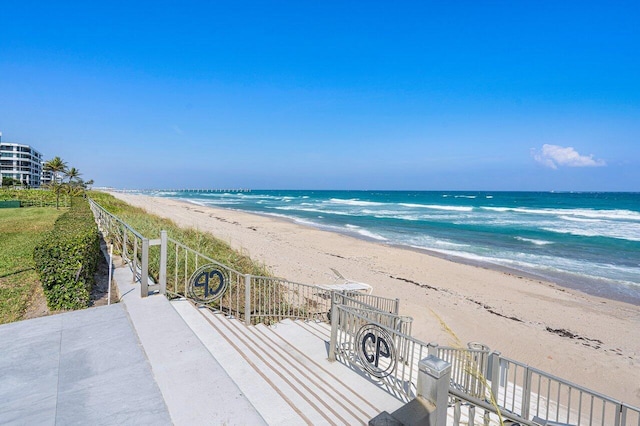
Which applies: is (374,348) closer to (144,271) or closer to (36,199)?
(144,271)

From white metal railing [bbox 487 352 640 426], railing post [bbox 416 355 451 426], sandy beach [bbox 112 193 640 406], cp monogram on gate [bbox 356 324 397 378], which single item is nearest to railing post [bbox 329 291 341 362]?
cp monogram on gate [bbox 356 324 397 378]

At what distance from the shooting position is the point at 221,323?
19.4 ft

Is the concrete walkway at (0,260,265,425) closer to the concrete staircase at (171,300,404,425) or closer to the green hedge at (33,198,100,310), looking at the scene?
the concrete staircase at (171,300,404,425)

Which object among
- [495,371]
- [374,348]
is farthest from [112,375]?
[495,371]

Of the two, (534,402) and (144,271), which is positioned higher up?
(144,271)

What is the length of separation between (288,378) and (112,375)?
203 centimetres

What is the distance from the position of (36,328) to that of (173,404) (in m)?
3.17

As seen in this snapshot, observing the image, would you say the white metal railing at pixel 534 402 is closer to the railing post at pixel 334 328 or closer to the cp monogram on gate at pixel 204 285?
the railing post at pixel 334 328

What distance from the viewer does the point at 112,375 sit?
3877 millimetres

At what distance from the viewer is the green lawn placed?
6.21 m

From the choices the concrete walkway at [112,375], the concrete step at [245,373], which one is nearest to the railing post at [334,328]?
the concrete step at [245,373]

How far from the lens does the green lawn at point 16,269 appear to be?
621 cm

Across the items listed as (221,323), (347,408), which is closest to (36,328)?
(221,323)

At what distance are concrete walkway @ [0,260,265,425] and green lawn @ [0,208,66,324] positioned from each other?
4.34ft
